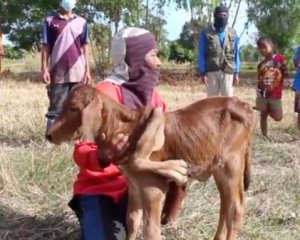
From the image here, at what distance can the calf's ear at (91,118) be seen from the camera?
3557 millimetres

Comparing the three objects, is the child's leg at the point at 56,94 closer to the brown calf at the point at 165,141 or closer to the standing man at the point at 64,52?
the standing man at the point at 64,52

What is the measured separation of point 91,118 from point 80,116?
0.05 metres

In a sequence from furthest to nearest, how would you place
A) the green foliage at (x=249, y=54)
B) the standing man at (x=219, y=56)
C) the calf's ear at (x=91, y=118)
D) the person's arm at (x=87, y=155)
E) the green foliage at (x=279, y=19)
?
the green foliage at (x=249, y=54), the green foliage at (x=279, y=19), the standing man at (x=219, y=56), the person's arm at (x=87, y=155), the calf's ear at (x=91, y=118)

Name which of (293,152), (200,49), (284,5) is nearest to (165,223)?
(293,152)

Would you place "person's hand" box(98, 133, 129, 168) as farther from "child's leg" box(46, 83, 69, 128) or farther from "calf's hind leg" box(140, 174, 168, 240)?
"child's leg" box(46, 83, 69, 128)

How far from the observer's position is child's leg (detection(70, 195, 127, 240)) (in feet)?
14.4

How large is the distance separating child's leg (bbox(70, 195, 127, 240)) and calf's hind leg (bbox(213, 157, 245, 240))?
60 centimetres

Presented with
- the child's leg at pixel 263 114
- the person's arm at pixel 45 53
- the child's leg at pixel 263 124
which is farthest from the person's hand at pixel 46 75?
the child's leg at pixel 263 124

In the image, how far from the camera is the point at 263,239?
4.93 metres

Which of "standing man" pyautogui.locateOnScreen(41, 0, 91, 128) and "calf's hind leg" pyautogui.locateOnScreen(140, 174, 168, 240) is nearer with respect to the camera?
"calf's hind leg" pyautogui.locateOnScreen(140, 174, 168, 240)

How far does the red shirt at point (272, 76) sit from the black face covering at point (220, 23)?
2.42 feet

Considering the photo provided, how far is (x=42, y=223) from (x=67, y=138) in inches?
62.0

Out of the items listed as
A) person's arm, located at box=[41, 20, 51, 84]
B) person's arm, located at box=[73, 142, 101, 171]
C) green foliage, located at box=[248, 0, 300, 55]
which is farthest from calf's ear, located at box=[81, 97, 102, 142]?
green foliage, located at box=[248, 0, 300, 55]

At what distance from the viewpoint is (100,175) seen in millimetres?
4359
